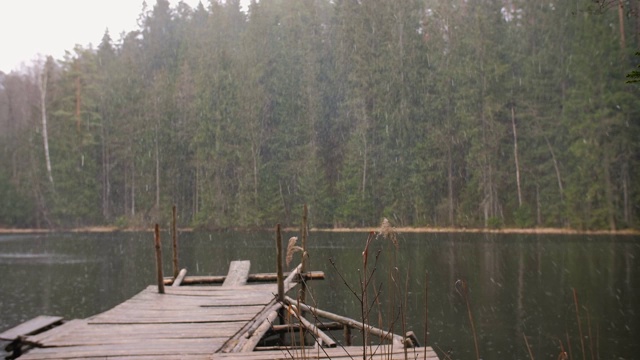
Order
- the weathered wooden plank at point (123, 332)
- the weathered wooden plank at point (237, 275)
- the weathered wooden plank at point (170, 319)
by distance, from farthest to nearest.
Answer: the weathered wooden plank at point (237, 275) < the weathered wooden plank at point (170, 319) < the weathered wooden plank at point (123, 332)

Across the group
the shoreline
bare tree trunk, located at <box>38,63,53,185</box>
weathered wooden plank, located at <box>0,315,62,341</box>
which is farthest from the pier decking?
bare tree trunk, located at <box>38,63,53,185</box>

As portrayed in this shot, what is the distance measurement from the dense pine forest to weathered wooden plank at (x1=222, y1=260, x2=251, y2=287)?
105ft

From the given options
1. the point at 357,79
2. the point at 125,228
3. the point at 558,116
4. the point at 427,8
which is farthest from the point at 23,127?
the point at 558,116

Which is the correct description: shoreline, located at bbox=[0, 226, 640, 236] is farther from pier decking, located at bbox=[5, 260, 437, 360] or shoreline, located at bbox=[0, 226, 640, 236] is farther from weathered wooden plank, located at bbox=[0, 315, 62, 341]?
weathered wooden plank, located at bbox=[0, 315, 62, 341]

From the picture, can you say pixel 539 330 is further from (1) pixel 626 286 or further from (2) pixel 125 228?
(2) pixel 125 228

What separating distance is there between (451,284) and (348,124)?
3502 cm

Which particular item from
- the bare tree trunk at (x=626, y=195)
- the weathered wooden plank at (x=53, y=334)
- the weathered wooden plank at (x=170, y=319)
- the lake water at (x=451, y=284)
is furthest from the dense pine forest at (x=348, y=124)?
the weathered wooden plank at (x=53, y=334)

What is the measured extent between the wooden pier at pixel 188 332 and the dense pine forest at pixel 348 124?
115ft

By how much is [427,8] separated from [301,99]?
13124mm

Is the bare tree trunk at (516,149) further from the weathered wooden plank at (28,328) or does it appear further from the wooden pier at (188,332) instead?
the weathered wooden plank at (28,328)

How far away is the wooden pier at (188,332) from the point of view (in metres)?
6.96

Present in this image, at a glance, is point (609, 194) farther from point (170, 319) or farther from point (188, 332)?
point (188, 332)

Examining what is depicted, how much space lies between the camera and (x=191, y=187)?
58375mm

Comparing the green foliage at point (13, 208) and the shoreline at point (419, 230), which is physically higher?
the green foliage at point (13, 208)
